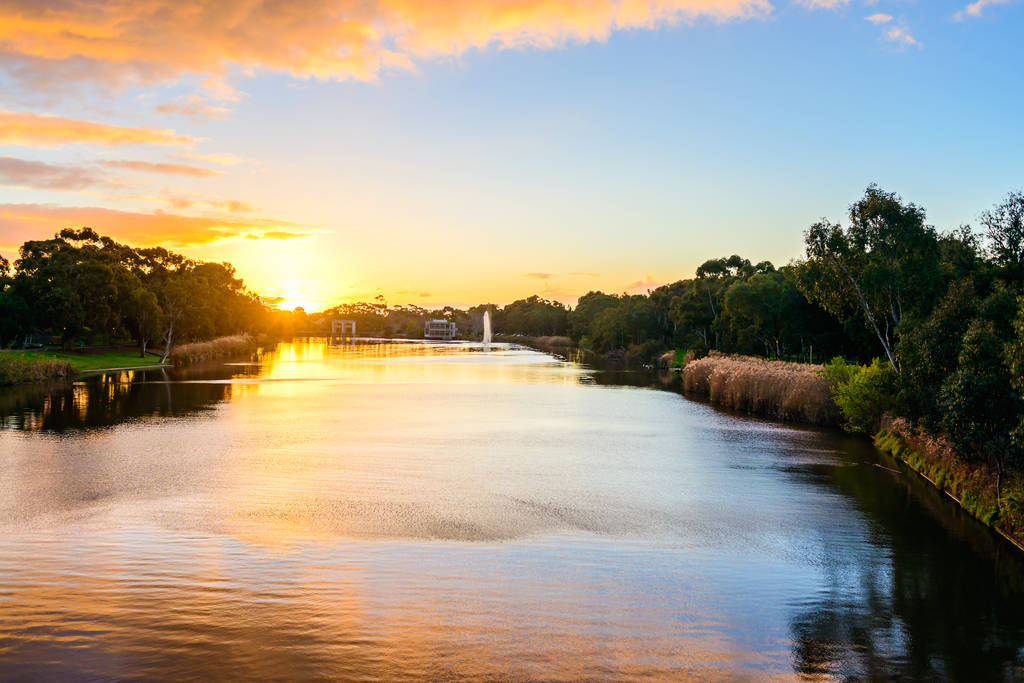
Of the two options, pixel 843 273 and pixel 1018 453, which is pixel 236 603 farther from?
pixel 843 273

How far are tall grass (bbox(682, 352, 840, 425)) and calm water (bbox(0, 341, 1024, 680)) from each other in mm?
7849

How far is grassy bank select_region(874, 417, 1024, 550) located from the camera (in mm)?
18031

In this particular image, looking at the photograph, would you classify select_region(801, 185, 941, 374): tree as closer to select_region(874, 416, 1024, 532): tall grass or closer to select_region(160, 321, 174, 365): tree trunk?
select_region(874, 416, 1024, 532): tall grass

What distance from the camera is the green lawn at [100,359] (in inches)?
2862

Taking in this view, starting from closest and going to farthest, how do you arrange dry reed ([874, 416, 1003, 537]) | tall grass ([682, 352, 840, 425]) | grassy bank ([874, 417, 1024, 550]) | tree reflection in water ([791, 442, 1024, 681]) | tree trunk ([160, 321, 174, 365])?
tree reflection in water ([791, 442, 1024, 681]) < grassy bank ([874, 417, 1024, 550]) < dry reed ([874, 416, 1003, 537]) < tall grass ([682, 352, 840, 425]) < tree trunk ([160, 321, 174, 365])

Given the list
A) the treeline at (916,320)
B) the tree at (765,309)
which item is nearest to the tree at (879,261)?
the treeline at (916,320)

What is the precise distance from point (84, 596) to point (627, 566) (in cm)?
1025

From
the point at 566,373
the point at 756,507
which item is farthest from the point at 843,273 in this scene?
the point at 566,373

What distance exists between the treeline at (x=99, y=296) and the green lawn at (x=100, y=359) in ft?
5.73

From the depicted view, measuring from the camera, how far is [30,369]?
6000 centimetres

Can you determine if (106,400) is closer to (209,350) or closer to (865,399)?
(865,399)

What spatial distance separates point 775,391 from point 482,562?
1345 inches

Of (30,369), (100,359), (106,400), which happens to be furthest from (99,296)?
(106,400)

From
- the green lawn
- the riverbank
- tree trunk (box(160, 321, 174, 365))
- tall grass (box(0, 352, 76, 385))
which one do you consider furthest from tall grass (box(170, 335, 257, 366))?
tall grass (box(0, 352, 76, 385))
